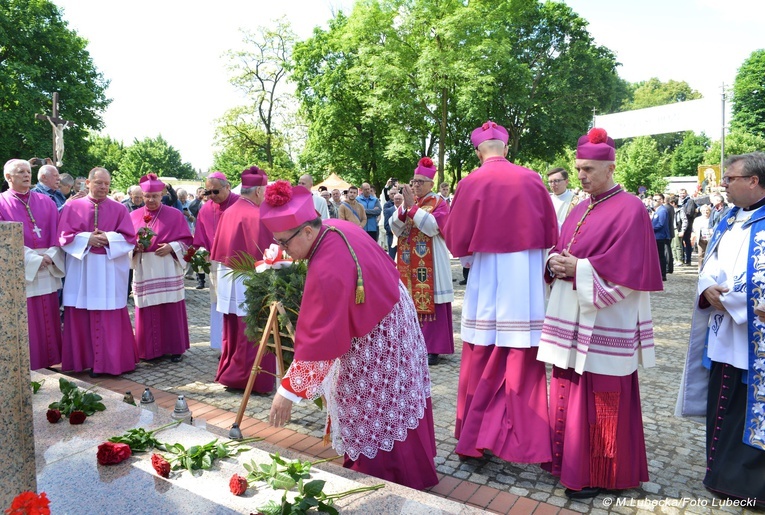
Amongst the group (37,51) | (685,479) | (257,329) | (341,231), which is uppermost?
(37,51)

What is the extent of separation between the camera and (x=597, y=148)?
387cm

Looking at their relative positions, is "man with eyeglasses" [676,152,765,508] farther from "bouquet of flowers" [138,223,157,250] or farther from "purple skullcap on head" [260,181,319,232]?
"bouquet of flowers" [138,223,157,250]

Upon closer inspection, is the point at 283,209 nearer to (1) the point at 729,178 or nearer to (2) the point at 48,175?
(1) the point at 729,178

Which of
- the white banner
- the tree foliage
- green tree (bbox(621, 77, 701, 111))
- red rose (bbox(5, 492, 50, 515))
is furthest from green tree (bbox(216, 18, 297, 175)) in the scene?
green tree (bbox(621, 77, 701, 111))

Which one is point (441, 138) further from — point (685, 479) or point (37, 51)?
point (685, 479)

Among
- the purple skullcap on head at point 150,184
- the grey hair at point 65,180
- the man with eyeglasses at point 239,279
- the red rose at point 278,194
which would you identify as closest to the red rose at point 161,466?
the red rose at point 278,194

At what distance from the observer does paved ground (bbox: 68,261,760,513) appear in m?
3.82

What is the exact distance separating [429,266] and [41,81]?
3010cm

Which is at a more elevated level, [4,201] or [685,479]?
[4,201]

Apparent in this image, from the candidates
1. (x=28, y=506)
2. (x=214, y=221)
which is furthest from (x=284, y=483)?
(x=214, y=221)

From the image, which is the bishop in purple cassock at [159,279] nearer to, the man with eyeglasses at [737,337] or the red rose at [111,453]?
the red rose at [111,453]

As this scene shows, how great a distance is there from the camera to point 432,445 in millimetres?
3648

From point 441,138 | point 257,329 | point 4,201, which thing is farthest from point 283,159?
point 257,329

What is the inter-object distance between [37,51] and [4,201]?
28.5m
